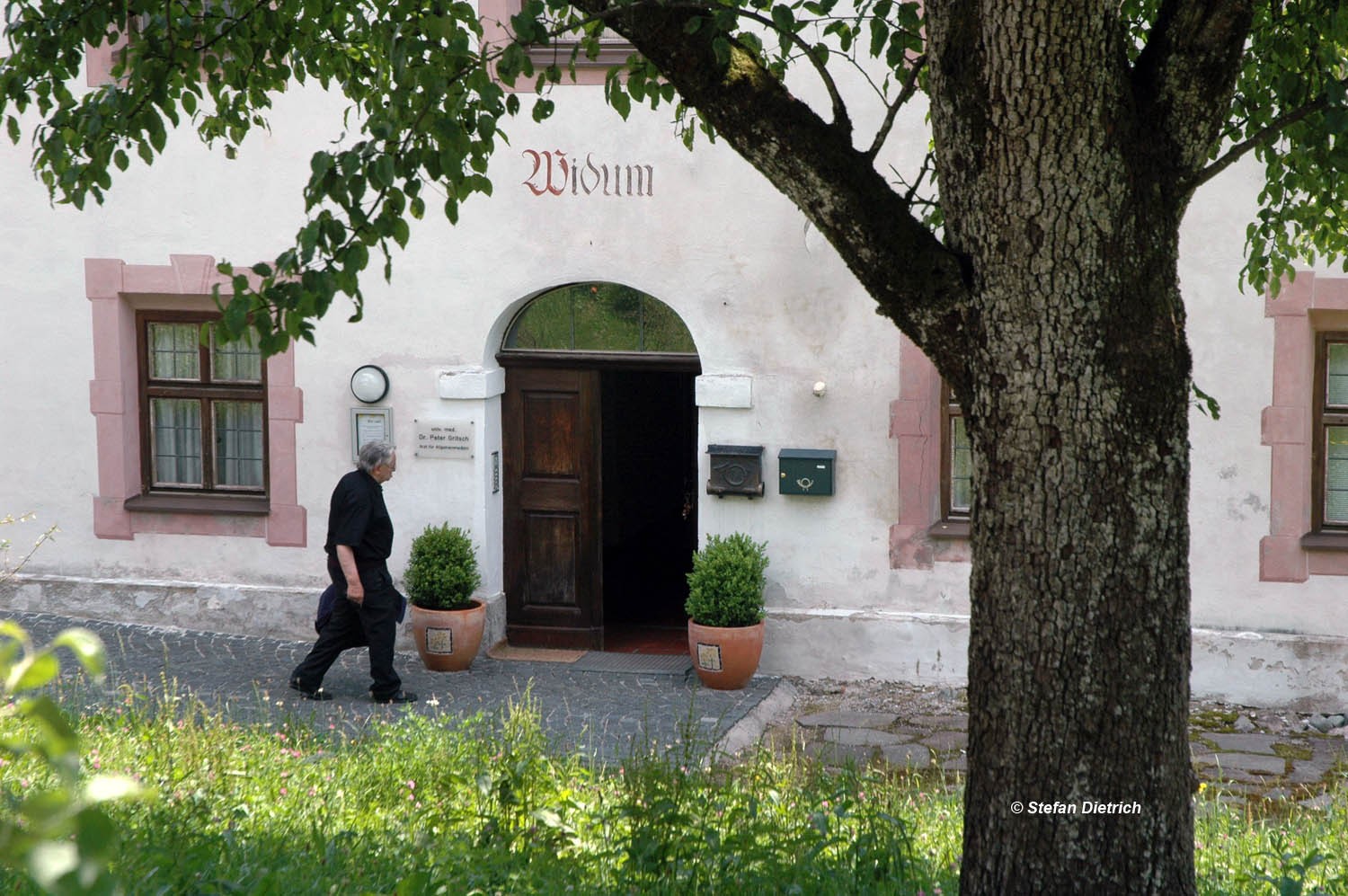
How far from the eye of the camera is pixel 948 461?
9500 millimetres

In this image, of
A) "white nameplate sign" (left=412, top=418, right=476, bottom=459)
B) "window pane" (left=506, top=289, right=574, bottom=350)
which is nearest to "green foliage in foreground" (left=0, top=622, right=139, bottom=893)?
"white nameplate sign" (left=412, top=418, right=476, bottom=459)

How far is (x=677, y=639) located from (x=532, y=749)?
16.8ft

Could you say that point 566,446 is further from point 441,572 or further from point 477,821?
point 477,821

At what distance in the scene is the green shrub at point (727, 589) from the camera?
9164mm

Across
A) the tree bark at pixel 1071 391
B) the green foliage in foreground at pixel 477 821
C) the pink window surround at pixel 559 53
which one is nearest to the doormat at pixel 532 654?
the green foliage in foreground at pixel 477 821

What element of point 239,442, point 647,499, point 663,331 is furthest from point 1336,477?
point 239,442

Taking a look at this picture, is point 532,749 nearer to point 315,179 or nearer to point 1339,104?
point 315,179

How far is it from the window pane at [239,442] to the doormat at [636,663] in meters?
2.77

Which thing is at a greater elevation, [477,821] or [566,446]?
[566,446]

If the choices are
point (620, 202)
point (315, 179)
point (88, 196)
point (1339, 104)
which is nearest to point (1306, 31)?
point (1339, 104)

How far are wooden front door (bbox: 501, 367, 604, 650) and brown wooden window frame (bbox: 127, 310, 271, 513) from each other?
1779 millimetres

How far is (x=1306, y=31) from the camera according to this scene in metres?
5.38

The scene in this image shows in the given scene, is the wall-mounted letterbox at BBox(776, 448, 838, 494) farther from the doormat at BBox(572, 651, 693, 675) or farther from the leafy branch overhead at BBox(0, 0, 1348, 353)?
the leafy branch overhead at BBox(0, 0, 1348, 353)

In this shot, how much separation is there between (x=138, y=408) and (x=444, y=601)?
286cm
